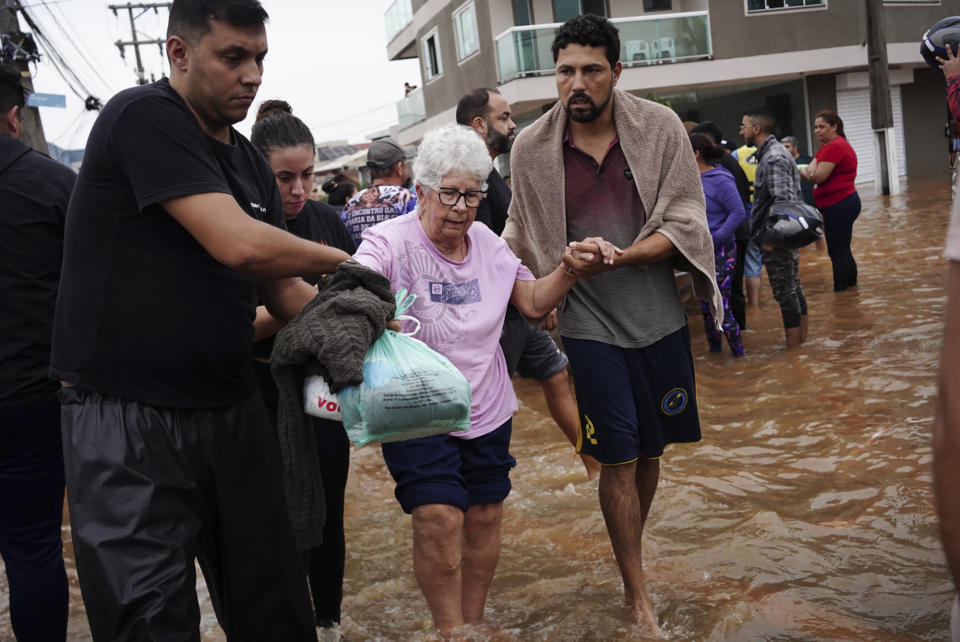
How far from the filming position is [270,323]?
10.2ft

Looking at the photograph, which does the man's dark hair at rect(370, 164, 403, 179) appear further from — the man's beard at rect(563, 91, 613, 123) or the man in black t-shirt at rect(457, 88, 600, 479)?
the man's beard at rect(563, 91, 613, 123)

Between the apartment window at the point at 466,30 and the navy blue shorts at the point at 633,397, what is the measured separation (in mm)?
23179

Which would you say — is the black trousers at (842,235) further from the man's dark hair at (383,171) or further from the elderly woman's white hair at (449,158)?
the elderly woman's white hair at (449,158)

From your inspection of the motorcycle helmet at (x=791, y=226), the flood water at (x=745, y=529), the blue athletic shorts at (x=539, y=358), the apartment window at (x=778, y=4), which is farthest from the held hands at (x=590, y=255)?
the apartment window at (x=778, y=4)

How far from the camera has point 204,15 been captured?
2441 millimetres

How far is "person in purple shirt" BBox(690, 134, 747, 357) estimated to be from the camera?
25.9 feet

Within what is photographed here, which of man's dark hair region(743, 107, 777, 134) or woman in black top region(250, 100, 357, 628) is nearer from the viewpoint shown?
woman in black top region(250, 100, 357, 628)

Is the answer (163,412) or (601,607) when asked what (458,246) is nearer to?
(163,412)

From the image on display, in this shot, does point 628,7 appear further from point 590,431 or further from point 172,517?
point 172,517

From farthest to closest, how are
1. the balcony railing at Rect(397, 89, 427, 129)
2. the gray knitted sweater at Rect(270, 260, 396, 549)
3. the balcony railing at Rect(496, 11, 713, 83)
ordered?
1. the balcony railing at Rect(397, 89, 427, 129)
2. the balcony railing at Rect(496, 11, 713, 83)
3. the gray knitted sweater at Rect(270, 260, 396, 549)

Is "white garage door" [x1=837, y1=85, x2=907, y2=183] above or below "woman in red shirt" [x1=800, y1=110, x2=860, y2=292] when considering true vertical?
above

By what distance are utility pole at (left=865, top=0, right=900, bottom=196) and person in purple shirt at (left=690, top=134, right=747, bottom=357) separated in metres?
14.2

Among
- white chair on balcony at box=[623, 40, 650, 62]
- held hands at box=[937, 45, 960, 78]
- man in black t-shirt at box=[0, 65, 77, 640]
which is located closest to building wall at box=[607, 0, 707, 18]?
white chair on balcony at box=[623, 40, 650, 62]

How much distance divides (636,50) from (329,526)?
21935 mm
